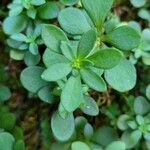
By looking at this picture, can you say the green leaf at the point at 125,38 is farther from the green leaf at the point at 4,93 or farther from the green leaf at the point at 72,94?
the green leaf at the point at 4,93

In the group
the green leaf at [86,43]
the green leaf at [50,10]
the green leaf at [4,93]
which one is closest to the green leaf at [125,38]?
the green leaf at [86,43]

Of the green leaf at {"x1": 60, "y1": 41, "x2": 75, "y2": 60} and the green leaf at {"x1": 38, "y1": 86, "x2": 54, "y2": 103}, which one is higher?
the green leaf at {"x1": 60, "y1": 41, "x2": 75, "y2": 60}

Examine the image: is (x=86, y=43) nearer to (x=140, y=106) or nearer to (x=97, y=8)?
(x=97, y=8)

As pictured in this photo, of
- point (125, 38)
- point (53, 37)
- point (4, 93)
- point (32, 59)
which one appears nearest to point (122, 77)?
point (125, 38)

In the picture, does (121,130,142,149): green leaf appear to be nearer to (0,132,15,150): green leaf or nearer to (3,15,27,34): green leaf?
(0,132,15,150): green leaf

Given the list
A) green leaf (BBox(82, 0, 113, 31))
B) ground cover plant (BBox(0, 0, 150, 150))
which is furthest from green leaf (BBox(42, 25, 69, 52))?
green leaf (BBox(82, 0, 113, 31))

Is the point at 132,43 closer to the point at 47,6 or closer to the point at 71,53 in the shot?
the point at 71,53

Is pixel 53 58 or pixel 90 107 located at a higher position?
pixel 53 58

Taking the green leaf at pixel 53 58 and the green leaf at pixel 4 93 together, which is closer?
the green leaf at pixel 53 58

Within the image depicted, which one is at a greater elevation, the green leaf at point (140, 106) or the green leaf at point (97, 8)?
the green leaf at point (97, 8)
